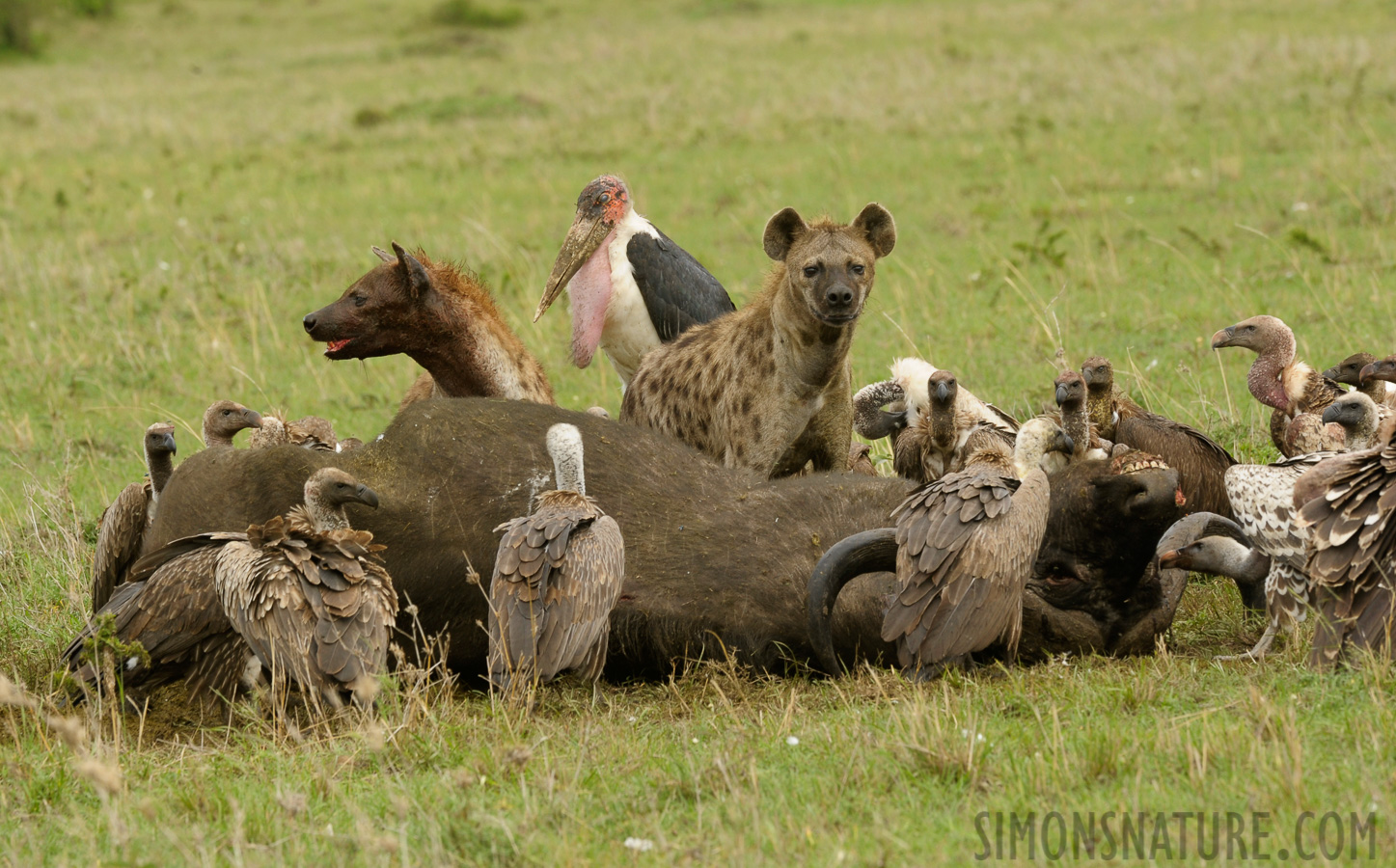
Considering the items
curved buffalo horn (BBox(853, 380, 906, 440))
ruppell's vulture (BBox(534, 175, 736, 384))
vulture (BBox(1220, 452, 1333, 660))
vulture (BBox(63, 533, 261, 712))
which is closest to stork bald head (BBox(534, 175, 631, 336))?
ruppell's vulture (BBox(534, 175, 736, 384))

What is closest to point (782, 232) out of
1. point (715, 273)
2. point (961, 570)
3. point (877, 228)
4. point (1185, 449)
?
point (877, 228)

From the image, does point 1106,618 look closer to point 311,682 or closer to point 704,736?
point 704,736

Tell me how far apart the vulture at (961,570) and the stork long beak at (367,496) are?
71.3 inches

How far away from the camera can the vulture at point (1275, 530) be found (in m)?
5.20

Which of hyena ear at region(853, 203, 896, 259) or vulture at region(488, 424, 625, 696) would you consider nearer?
vulture at region(488, 424, 625, 696)

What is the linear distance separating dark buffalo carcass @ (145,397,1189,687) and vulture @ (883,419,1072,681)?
0.95 ft

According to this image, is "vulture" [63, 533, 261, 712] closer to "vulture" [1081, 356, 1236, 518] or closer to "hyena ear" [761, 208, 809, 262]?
"hyena ear" [761, 208, 809, 262]

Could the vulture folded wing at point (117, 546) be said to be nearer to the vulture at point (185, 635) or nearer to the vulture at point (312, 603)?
the vulture at point (185, 635)

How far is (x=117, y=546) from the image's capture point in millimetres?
6570

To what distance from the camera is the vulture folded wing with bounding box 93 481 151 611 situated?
6559mm

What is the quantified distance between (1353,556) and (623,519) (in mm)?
2455

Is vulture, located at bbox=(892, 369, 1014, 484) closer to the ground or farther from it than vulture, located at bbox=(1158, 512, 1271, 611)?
farther from it

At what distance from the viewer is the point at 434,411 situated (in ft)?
19.3

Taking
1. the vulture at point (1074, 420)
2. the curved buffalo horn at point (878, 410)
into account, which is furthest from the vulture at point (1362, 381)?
the curved buffalo horn at point (878, 410)
